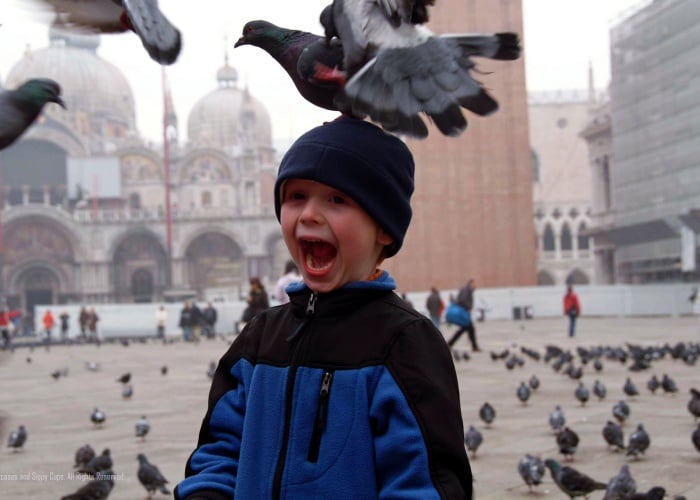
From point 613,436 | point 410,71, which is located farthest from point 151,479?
point 410,71

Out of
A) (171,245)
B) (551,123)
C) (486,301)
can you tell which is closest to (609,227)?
(486,301)

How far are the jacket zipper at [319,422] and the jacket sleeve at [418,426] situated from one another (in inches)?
3.0

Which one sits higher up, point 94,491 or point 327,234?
point 327,234

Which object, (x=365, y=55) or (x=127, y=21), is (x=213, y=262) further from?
(x=365, y=55)

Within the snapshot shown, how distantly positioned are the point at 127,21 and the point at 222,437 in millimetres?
773

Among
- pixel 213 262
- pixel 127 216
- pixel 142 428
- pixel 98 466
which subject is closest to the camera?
pixel 98 466

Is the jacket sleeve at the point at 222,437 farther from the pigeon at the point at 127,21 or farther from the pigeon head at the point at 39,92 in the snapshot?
the pigeon head at the point at 39,92

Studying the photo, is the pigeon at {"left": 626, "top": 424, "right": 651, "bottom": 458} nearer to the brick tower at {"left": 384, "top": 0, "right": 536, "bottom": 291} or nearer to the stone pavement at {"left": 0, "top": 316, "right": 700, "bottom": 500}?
the stone pavement at {"left": 0, "top": 316, "right": 700, "bottom": 500}

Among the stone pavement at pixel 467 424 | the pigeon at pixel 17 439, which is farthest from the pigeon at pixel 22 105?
the pigeon at pixel 17 439

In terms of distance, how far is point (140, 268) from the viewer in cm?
5478

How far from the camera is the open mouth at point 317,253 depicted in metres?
1.60

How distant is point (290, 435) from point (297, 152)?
1.54 feet

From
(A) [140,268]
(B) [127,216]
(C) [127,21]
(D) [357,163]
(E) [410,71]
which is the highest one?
(B) [127,216]

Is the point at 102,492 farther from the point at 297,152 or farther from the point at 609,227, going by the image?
the point at 609,227
